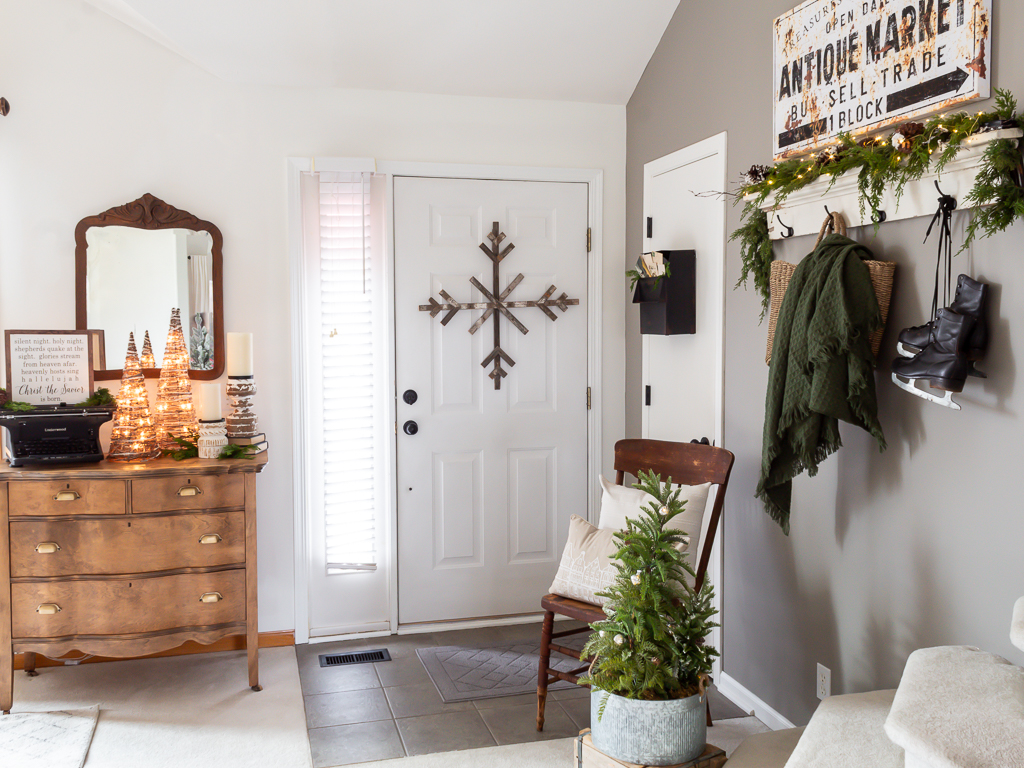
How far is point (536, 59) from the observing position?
3393 mm

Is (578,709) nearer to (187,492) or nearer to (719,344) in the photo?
(719,344)

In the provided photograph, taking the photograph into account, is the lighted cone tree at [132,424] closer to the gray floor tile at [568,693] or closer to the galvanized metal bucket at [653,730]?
the gray floor tile at [568,693]

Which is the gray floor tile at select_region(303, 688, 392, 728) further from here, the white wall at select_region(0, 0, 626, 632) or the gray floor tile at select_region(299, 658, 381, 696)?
the white wall at select_region(0, 0, 626, 632)

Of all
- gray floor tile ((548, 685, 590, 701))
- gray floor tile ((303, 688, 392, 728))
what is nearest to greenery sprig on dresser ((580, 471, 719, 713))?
gray floor tile ((548, 685, 590, 701))

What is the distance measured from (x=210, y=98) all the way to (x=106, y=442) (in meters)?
1.42

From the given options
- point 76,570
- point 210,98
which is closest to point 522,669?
point 76,570

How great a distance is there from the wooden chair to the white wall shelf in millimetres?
769

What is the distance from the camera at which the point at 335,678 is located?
3.15 m

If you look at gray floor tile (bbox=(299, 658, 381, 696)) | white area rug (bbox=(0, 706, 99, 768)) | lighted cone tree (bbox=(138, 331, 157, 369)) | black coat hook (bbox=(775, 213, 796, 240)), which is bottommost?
gray floor tile (bbox=(299, 658, 381, 696))

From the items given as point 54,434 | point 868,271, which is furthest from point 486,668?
point 868,271

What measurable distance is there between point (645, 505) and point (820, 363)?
0.83m

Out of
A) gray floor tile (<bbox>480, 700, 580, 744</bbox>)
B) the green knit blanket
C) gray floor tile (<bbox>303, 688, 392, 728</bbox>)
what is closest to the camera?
the green knit blanket

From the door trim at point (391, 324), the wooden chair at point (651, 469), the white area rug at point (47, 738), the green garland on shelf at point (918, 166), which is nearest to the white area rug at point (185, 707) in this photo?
the white area rug at point (47, 738)

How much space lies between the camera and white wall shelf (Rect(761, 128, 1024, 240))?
1.78m
